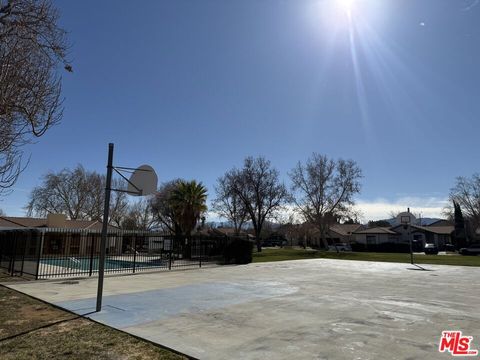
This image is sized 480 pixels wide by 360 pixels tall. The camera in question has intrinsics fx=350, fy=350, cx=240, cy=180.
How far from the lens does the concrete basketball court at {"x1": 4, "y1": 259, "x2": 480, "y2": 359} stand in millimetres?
5543

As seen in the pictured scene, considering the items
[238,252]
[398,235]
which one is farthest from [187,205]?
[398,235]

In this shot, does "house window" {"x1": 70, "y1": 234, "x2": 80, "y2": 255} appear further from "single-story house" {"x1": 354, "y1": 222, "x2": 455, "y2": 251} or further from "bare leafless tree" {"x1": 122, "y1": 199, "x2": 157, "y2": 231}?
"single-story house" {"x1": 354, "y1": 222, "x2": 455, "y2": 251}

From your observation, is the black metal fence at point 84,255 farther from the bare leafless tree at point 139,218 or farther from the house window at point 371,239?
the house window at point 371,239

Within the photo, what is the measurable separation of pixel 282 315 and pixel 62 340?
14.5ft

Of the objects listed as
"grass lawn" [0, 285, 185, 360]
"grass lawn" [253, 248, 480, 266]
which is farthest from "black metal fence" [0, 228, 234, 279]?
"grass lawn" [0, 285, 185, 360]

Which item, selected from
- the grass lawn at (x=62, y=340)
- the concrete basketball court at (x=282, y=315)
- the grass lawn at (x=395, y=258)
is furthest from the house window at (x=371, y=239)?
the grass lawn at (x=62, y=340)

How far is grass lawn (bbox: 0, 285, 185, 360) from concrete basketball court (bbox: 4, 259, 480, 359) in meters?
0.35

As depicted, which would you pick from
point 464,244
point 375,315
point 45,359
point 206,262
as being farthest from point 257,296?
point 464,244

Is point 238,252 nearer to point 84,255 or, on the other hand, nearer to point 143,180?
point 84,255

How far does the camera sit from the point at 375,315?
25.8ft

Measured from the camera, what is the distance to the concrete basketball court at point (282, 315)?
18.2 ft

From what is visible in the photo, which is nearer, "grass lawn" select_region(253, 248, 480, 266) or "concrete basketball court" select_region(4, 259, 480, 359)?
"concrete basketball court" select_region(4, 259, 480, 359)

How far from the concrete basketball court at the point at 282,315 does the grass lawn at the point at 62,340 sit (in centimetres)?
35

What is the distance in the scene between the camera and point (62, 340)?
586 cm
